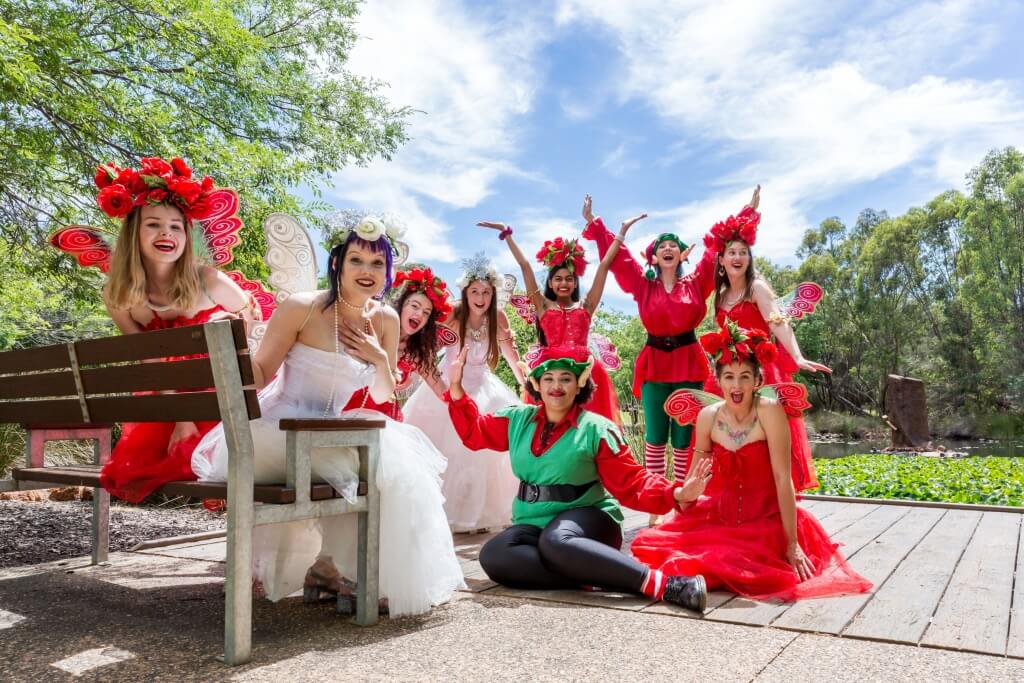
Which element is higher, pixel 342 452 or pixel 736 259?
pixel 736 259

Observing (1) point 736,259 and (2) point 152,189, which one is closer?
(2) point 152,189

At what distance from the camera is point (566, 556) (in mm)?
3184

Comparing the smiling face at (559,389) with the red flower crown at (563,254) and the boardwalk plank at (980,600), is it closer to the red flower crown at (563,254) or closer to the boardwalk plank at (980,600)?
the boardwalk plank at (980,600)

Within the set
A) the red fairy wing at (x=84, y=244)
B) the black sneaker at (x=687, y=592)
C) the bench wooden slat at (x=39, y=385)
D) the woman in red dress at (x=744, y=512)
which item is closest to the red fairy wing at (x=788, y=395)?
the woman in red dress at (x=744, y=512)

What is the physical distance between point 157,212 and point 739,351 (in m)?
2.73

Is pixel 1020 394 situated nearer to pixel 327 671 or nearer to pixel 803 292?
pixel 803 292

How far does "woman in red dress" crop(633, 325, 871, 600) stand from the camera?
3.30m

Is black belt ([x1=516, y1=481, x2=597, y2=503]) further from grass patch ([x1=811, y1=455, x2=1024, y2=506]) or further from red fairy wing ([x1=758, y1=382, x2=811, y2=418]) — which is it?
grass patch ([x1=811, y1=455, x2=1024, y2=506])

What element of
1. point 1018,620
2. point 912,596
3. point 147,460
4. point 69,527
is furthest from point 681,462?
point 69,527

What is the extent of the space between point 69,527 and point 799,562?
4686mm

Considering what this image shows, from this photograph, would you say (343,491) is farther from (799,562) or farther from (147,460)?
(799,562)

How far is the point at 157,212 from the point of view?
11.2 ft

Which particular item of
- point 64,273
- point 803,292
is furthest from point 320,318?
point 64,273

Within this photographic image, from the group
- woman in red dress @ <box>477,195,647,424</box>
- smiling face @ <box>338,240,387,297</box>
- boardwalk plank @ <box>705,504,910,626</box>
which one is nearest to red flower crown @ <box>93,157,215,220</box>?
smiling face @ <box>338,240,387,297</box>
